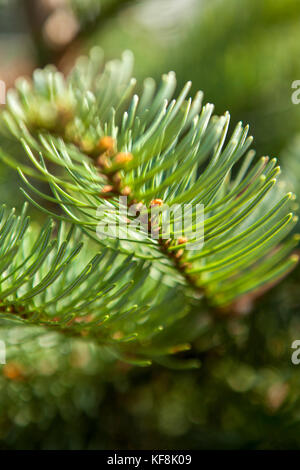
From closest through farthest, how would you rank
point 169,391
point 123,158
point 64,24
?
point 123,158
point 169,391
point 64,24

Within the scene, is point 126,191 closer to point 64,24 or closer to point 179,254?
point 179,254

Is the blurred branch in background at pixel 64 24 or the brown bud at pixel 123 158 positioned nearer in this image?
the brown bud at pixel 123 158

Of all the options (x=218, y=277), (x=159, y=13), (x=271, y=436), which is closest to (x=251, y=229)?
(x=218, y=277)

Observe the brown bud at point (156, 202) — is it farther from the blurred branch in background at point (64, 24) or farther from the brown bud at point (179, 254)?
the blurred branch in background at point (64, 24)

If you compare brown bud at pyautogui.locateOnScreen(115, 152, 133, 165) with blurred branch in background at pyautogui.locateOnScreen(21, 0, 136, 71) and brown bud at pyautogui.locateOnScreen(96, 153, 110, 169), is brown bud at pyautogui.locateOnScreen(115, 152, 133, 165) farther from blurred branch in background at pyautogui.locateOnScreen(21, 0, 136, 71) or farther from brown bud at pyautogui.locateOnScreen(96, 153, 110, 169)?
blurred branch in background at pyautogui.locateOnScreen(21, 0, 136, 71)

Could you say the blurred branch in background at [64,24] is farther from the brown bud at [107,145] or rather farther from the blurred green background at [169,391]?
the brown bud at [107,145]

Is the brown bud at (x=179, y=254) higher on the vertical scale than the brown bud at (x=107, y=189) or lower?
lower

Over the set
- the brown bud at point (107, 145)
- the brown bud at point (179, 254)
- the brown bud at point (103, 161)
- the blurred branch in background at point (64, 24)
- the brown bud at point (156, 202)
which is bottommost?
the brown bud at point (179, 254)

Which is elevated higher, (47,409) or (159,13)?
(159,13)

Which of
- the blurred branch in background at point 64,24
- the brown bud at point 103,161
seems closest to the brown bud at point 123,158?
the brown bud at point 103,161

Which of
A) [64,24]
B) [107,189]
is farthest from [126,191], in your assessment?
[64,24]

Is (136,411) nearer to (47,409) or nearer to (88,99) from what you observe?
(47,409)
